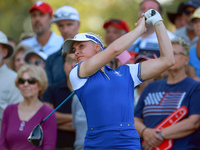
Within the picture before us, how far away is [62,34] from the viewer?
A: 30.3ft

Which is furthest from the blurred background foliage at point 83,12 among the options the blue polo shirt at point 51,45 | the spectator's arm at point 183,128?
the spectator's arm at point 183,128

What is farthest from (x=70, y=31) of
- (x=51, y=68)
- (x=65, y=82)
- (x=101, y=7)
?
(x=101, y=7)

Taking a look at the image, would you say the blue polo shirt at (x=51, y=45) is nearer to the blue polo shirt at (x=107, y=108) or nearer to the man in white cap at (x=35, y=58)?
the man in white cap at (x=35, y=58)

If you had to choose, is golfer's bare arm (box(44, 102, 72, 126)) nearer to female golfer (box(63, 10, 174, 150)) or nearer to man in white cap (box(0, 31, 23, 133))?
man in white cap (box(0, 31, 23, 133))

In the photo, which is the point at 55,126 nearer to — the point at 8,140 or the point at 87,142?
the point at 8,140

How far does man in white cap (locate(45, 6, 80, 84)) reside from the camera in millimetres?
8688

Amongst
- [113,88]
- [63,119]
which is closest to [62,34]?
[63,119]

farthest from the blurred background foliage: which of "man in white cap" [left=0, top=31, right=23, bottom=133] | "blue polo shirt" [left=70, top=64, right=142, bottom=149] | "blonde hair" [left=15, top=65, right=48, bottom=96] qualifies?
"blue polo shirt" [left=70, top=64, right=142, bottom=149]

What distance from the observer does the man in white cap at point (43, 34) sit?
986 centimetres

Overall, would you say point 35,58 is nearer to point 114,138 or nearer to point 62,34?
point 62,34

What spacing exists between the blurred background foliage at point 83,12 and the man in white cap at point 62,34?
11.6 meters

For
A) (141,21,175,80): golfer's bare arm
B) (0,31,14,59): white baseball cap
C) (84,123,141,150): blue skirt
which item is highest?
(0,31,14,59): white baseball cap

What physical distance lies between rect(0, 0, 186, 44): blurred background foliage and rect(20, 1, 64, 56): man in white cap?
10.6m

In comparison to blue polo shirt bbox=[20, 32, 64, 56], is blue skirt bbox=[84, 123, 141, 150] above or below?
below
